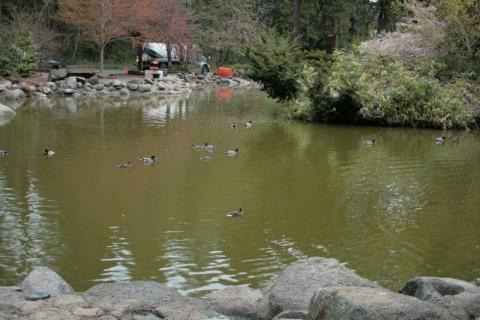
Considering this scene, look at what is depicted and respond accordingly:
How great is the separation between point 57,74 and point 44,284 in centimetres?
2702

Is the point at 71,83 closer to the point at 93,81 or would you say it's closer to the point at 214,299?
the point at 93,81

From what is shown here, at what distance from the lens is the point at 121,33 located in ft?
→ 113

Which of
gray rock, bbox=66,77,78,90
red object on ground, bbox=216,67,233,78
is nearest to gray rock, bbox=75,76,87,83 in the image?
gray rock, bbox=66,77,78,90

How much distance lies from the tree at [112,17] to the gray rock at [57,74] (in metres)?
2.49

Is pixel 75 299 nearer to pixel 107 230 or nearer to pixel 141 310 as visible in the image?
pixel 141 310

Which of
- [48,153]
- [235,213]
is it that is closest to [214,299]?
[235,213]

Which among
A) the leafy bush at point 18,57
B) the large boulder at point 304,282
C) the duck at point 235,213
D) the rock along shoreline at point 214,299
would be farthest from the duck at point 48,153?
the leafy bush at point 18,57

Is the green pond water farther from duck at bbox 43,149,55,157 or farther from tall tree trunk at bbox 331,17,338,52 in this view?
tall tree trunk at bbox 331,17,338,52

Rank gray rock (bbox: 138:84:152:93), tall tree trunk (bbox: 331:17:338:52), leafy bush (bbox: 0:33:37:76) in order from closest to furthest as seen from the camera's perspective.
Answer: leafy bush (bbox: 0:33:37:76) < gray rock (bbox: 138:84:152:93) < tall tree trunk (bbox: 331:17:338:52)

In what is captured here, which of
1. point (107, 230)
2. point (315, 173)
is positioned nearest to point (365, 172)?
point (315, 173)

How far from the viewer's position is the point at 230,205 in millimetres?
9961

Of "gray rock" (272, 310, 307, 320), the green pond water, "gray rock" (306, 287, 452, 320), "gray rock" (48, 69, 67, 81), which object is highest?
"gray rock" (48, 69, 67, 81)

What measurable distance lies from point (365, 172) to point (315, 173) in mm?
991

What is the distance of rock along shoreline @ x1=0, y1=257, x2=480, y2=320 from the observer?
5.21 m
